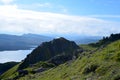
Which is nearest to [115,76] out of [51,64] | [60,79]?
[60,79]

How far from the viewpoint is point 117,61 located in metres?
52.1

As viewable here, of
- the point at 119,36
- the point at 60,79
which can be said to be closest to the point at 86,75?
the point at 60,79

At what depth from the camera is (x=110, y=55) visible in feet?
192

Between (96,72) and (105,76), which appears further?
(96,72)

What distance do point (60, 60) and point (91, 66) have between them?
107621mm

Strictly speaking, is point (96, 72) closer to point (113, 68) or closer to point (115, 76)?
point (113, 68)

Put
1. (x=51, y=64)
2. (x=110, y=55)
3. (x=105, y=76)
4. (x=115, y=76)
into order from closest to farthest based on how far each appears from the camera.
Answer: (x=115, y=76)
(x=105, y=76)
(x=110, y=55)
(x=51, y=64)

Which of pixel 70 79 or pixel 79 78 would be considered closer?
pixel 79 78

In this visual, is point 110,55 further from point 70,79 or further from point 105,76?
point 105,76

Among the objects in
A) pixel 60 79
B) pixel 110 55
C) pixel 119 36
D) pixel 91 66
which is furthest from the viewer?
pixel 119 36

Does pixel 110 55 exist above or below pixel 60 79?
above

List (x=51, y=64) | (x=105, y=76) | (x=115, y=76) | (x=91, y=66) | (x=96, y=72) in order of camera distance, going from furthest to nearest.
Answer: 1. (x=51, y=64)
2. (x=91, y=66)
3. (x=96, y=72)
4. (x=105, y=76)
5. (x=115, y=76)

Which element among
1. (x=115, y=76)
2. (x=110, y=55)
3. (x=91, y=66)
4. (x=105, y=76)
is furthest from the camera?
(x=110, y=55)

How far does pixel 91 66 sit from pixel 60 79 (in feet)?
42.1
